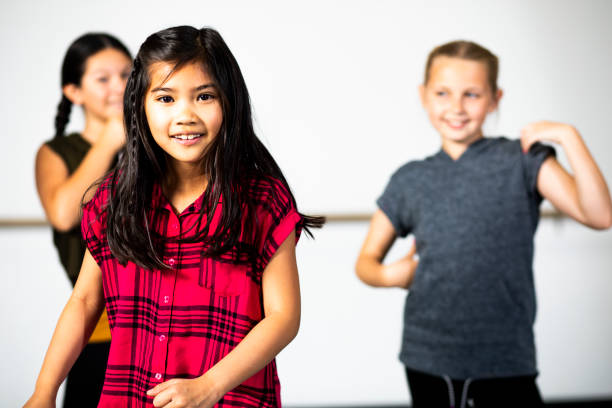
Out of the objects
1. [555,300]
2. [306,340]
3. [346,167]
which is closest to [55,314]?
[306,340]

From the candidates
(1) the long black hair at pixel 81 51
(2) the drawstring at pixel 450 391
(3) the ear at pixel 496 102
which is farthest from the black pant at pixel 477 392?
(1) the long black hair at pixel 81 51

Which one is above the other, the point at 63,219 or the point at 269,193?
the point at 269,193

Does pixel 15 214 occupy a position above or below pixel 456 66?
below

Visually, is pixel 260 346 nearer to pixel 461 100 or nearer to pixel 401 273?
pixel 401 273

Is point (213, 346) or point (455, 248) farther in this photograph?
point (455, 248)

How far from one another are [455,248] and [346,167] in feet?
3.79

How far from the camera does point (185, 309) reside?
0.75 m

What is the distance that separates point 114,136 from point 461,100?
2.12 feet

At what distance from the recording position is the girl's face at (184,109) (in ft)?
2.43

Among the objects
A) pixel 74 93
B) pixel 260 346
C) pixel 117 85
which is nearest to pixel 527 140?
pixel 260 346

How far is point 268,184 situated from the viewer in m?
0.79

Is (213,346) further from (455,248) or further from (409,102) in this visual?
(409,102)

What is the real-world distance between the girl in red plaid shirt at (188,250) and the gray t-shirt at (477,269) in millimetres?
463

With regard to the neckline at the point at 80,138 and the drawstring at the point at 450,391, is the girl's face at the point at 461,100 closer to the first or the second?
the drawstring at the point at 450,391
